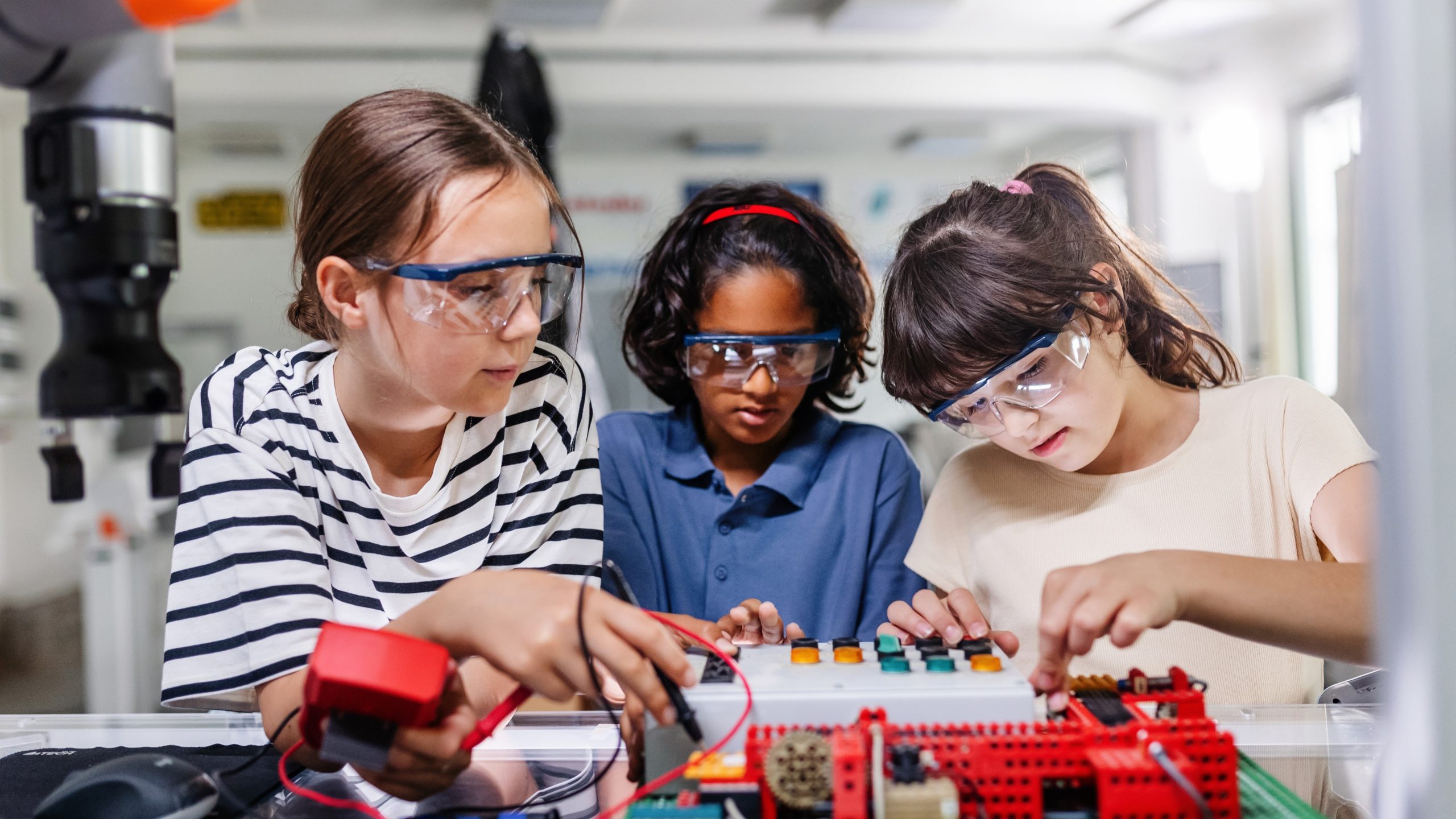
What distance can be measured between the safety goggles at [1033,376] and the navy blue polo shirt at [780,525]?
40 cm

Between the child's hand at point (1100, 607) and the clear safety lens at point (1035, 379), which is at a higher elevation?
the clear safety lens at point (1035, 379)

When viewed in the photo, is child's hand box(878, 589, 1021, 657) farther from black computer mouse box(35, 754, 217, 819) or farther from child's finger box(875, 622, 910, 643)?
black computer mouse box(35, 754, 217, 819)

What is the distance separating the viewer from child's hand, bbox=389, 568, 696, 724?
67 cm

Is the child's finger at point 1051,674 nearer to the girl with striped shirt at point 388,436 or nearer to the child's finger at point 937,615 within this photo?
the child's finger at point 937,615

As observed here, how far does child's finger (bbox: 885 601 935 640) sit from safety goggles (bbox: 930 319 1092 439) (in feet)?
0.79

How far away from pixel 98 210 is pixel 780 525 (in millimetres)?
970

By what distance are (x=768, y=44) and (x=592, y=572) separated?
135 inches

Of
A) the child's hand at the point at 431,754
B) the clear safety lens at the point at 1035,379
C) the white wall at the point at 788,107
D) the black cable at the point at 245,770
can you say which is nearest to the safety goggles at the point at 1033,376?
the clear safety lens at the point at 1035,379

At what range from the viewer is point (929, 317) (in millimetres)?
1107

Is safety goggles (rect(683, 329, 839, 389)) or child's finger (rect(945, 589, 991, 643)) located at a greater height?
safety goggles (rect(683, 329, 839, 389))

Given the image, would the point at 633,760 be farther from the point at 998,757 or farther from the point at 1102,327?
the point at 1102,327

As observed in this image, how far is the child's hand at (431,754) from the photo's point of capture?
2.18 feet

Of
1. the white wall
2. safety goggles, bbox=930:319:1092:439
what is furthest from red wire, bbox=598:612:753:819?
the white wall

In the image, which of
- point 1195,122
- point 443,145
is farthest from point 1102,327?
point 1195,122
